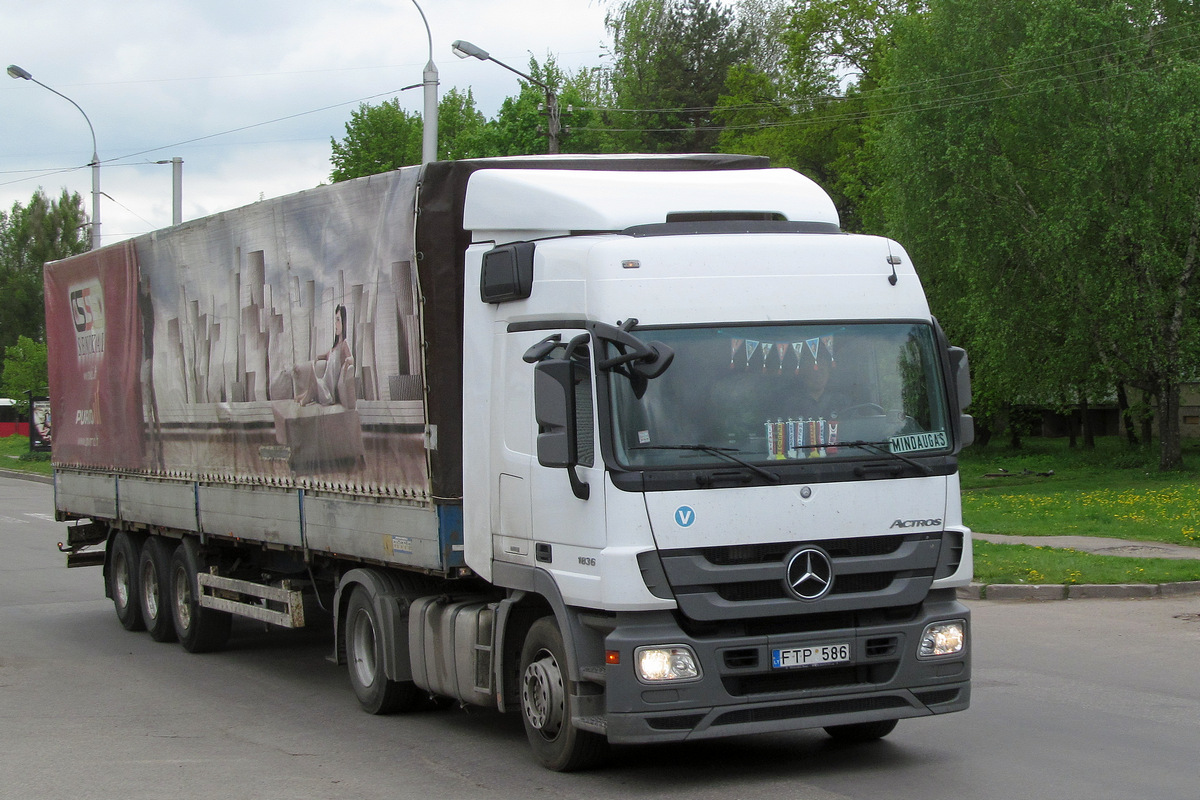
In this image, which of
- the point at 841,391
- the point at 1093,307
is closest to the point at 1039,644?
the point at 841,391

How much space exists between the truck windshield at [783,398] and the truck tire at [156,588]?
7.73 metres

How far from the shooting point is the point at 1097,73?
3309cm

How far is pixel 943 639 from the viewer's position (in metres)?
6.95

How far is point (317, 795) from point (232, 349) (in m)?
5.08

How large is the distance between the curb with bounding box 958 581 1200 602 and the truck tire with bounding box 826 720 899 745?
633 cm

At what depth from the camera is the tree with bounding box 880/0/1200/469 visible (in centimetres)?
3228

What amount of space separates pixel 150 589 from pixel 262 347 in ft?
13.2

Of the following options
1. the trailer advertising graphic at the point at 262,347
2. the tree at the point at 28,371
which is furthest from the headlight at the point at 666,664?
the tree at the point at 28,371

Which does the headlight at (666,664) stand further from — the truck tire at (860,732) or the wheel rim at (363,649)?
the wheel rim at (363,649)

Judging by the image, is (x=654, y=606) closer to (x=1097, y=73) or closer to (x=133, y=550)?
(x=133, y=550)

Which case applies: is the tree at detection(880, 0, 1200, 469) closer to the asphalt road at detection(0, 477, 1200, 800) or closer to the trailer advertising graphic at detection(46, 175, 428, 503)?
the asphalt road at detection(0, 477, 1200, 800)

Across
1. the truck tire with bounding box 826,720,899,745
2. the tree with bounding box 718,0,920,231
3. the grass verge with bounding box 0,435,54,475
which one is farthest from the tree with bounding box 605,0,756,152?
the truck tire with bounding box 826,720,899,745

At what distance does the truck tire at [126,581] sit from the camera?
13695 millimetres

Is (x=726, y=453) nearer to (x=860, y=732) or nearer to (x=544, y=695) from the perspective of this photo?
(x=544, y=695)
